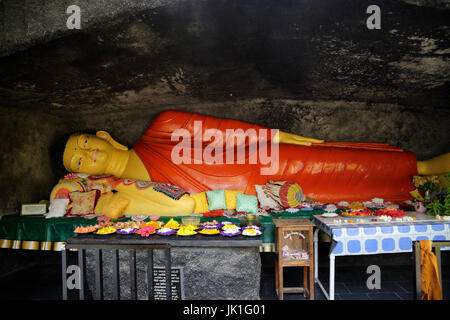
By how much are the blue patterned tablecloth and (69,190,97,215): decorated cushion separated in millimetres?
2734

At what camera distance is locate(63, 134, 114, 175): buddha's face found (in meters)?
4.21

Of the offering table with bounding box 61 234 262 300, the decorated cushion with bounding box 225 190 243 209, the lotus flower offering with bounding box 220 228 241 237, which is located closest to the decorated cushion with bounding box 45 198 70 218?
the offering table with bounding box 61 234 262 300

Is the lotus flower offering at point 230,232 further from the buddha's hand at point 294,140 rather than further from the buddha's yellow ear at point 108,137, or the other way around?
the buddha's yellow ear at point 108,137

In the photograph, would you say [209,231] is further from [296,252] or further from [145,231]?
[296,252]

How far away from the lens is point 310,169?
412 cm

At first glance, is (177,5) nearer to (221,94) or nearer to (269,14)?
(269,14)

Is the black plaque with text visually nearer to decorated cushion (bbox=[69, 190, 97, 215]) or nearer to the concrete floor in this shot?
the concrete floor

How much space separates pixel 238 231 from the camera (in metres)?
2.57

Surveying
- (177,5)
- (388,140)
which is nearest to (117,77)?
(177,5)

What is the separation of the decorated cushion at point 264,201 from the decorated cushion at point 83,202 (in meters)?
2.05

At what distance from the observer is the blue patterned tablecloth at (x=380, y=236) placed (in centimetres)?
250

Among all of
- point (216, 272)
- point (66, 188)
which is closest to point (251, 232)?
point (216, 272)

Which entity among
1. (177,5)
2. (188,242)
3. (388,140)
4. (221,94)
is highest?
(177,5)
